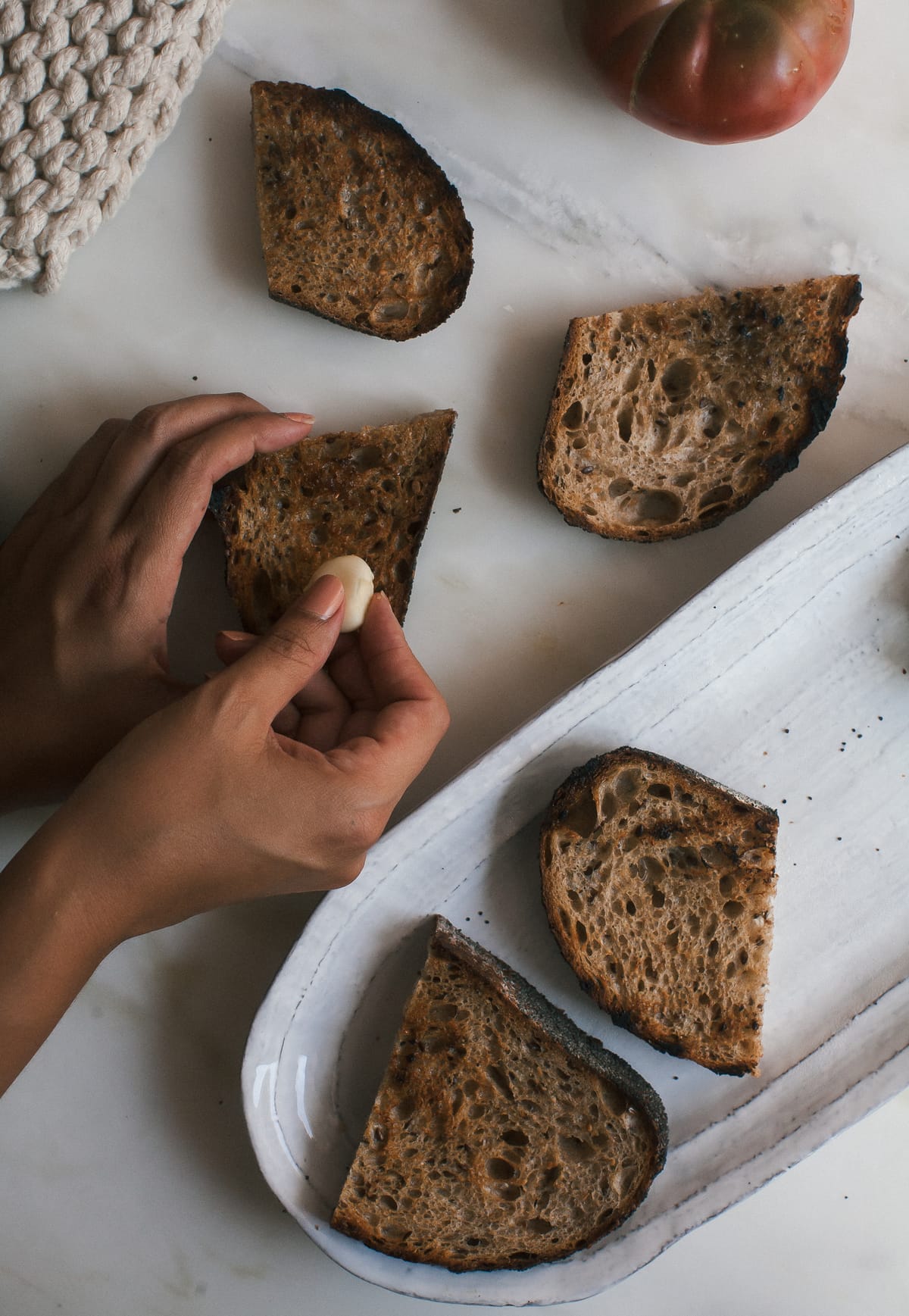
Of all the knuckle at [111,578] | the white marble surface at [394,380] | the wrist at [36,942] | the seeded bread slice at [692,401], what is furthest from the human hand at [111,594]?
the seeded bread slice at [692,401]

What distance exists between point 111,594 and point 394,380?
1.38ft

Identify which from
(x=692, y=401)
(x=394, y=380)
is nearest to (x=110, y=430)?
(x=394, y=380)

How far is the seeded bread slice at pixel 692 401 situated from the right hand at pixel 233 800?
370 mm

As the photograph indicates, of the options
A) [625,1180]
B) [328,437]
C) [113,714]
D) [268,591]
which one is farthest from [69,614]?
[625,1180]

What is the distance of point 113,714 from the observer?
3.36 feet

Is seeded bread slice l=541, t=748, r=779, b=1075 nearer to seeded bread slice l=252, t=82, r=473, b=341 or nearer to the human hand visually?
the human hand

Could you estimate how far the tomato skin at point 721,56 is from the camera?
3.21 feet

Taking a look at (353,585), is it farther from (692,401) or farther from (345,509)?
(692,401)

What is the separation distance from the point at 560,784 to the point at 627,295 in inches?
23.7

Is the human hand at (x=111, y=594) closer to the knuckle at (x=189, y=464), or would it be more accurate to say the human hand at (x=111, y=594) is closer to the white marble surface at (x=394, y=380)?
the knuckle at (x=189, y=464)

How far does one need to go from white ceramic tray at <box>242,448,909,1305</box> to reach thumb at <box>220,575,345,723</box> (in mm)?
262

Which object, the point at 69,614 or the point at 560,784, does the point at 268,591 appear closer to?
the point at 69,614

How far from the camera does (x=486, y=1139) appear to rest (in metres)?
1.09

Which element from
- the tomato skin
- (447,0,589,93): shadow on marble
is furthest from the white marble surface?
the tomato skin
